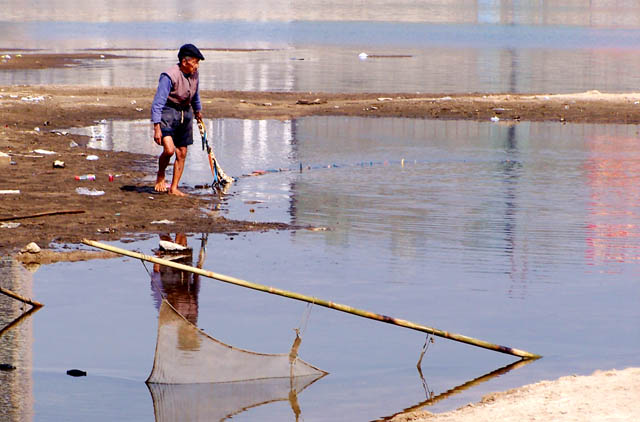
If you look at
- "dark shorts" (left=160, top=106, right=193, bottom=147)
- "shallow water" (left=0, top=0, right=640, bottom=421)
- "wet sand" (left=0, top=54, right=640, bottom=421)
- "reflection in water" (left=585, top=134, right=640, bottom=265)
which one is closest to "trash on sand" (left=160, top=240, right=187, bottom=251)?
"shallow water" (left=0, top=0, right=640, bottom=421)

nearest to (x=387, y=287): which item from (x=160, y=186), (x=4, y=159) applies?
(x=160, y=186)

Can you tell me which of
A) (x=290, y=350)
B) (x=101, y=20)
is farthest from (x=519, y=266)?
(x=101, y=20)

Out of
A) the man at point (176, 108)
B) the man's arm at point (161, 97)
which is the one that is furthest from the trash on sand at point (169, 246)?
the man's arm at point (161, 97)

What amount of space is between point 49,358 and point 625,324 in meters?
3.79

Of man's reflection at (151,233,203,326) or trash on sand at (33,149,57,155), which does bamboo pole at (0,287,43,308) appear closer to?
man's reflection at (151,233,203,326)

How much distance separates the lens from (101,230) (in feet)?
33.4

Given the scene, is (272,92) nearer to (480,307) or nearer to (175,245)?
(175,245)

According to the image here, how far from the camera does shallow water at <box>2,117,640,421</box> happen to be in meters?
6.56

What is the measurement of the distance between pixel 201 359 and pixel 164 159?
19.2 feet

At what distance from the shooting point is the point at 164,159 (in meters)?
12.2

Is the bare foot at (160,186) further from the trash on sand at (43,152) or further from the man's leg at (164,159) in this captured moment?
the trash on sand at (43,152)

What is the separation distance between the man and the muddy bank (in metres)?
0.44

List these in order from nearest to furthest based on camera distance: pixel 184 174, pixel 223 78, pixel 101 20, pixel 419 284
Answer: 1. pixel 419 284
2. pixel 184 174
3. pixel 223 78
4. pixel 101 20

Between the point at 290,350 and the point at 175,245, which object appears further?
the point at 175,245
